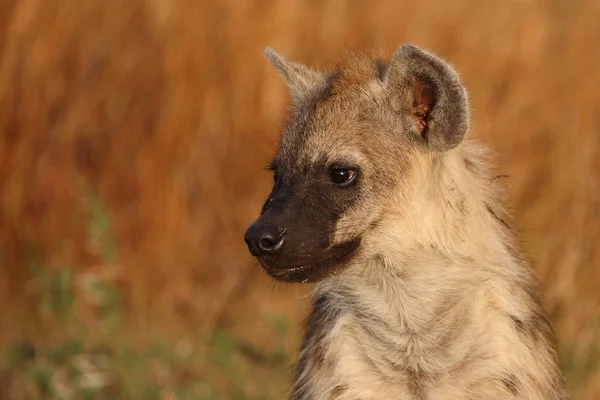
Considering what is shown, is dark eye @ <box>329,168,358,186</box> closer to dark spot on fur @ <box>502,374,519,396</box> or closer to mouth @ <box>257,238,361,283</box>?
mouth @ <box>257,238,361,283</box>

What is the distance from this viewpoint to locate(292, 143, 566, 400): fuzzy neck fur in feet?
11.3

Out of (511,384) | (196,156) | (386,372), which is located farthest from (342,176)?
(196,156)

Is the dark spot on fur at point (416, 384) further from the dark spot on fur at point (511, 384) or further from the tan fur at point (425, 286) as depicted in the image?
the dark spot on fur at point (511, 384)

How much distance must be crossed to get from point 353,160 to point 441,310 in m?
0.55

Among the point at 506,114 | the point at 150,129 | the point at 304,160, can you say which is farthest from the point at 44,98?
the point at 304,160

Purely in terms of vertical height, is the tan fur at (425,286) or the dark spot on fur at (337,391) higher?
the tan fur at (425,286)

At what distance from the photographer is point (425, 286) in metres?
3.52

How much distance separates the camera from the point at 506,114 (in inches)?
255

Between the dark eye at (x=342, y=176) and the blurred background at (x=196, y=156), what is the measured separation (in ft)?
6.96

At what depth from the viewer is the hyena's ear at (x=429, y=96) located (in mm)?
3416

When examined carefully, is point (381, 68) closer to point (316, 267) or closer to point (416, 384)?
point (316, 267)

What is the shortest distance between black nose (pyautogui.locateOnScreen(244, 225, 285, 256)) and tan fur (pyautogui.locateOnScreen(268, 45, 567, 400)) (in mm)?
223

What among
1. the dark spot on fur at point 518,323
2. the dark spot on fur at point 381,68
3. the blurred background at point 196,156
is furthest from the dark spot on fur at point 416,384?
the blurred background at point 196,156

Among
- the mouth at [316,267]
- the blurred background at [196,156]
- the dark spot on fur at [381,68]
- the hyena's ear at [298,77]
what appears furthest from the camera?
the blurred background at [196,156]
